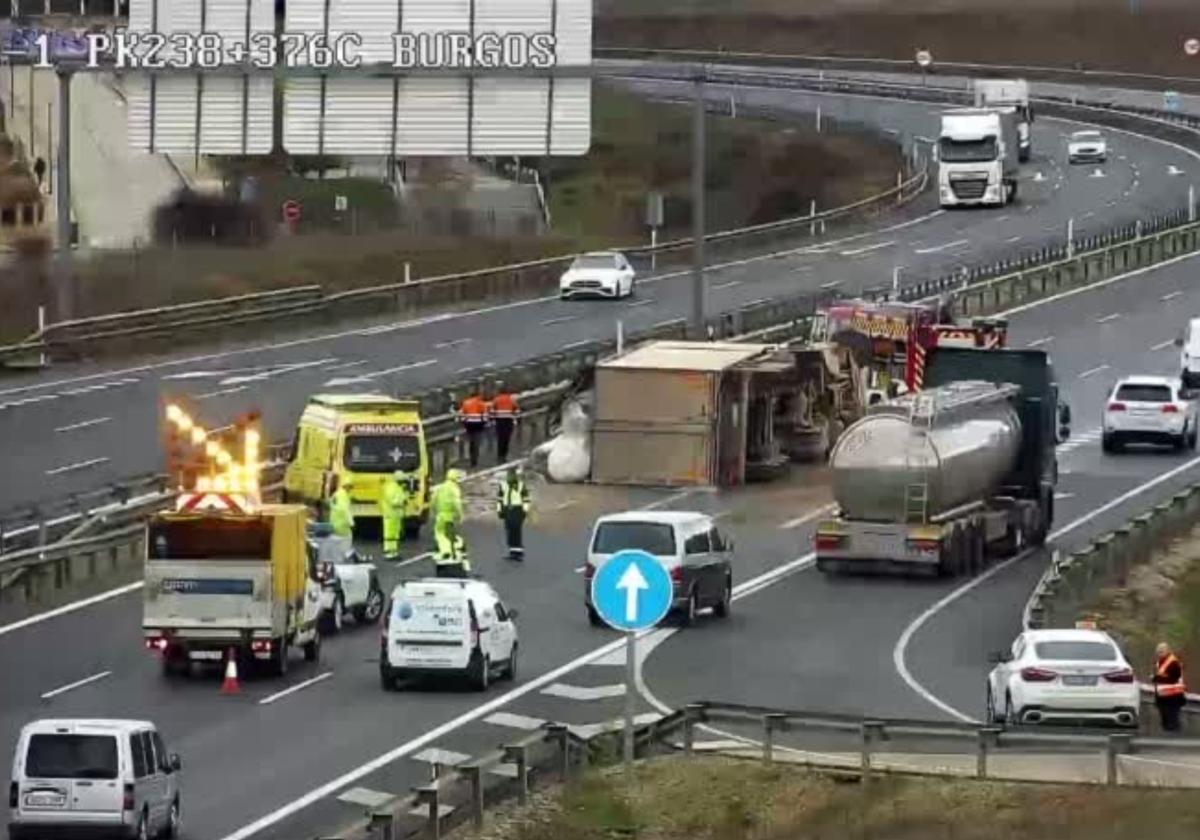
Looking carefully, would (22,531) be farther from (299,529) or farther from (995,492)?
(995,492)

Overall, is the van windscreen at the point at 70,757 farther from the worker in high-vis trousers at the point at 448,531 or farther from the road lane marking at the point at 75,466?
the road lane marking at the point at 75,466

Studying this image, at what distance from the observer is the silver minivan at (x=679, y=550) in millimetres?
42406

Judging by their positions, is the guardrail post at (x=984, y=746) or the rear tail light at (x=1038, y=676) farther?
the rear tail light at (x=1038, y=676)

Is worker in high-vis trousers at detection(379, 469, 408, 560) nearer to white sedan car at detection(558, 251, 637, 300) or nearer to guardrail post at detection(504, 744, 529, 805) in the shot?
guardrail post at detection(504, 744, 529, 805)

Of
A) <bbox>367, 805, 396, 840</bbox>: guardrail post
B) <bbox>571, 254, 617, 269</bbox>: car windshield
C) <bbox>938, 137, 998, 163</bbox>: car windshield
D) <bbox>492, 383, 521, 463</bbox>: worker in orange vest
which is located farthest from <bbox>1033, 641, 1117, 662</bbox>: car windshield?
<bbox>938, 137, 998, 163</bbox>: car windshield

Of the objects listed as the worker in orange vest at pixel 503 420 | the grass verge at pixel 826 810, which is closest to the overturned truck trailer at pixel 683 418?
the worker in orange vest at pixel 503 420

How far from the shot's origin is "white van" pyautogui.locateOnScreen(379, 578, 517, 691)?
36.4 metres

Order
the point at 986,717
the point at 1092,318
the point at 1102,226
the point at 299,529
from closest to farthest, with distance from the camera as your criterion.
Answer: the point at 986,717 < the point at 299,529 < the point at 1092,318 < the point at 1102,226

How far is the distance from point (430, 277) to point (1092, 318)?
1546 centimetres

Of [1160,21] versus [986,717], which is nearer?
[986,717]

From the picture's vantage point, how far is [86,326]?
7019 cm

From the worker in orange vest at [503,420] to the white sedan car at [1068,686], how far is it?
79.6 feet

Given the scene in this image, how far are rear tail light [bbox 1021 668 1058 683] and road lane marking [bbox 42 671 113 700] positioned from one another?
33.1ft

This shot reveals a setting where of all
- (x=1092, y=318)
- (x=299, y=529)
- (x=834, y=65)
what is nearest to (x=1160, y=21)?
(x=834, y=65)
